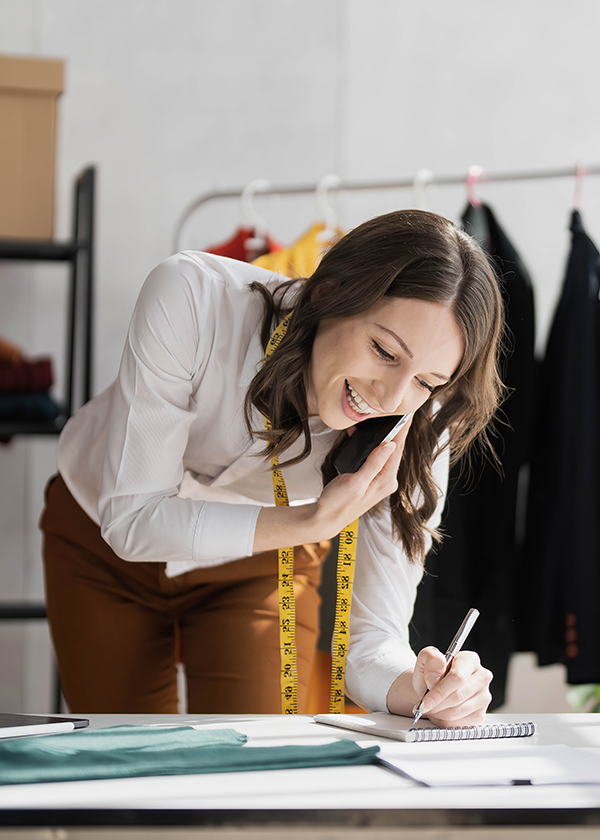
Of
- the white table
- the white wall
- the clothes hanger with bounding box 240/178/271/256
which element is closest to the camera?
the white table

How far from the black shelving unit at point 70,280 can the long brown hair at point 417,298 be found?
1015 millimetres

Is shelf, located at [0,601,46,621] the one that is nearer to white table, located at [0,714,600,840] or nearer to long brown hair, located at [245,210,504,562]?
long brown hair, located at [245,210,504,562]

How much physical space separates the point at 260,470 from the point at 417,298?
41 cm

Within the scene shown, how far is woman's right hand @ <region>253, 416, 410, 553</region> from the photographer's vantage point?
123cm

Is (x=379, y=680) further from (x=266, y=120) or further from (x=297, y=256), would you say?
(x=266, y=120)

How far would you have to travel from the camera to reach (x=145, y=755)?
809mm

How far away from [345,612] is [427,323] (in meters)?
0.51

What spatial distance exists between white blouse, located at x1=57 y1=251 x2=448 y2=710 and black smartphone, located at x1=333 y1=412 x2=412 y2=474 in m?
0.05

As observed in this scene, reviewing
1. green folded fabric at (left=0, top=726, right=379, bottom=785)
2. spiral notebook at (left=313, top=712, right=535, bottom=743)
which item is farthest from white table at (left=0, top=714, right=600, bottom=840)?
spiral notebook at (left=313, top=712, right=535, bottom=743)

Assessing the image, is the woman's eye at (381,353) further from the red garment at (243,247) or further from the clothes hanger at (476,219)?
the red garment at (243,247)

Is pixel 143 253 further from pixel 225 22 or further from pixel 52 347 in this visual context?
pixel 225 22

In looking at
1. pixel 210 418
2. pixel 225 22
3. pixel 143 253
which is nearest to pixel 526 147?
pixel 225 22

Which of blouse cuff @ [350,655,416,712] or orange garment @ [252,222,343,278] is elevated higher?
orange garment @ [252,222,343,278]

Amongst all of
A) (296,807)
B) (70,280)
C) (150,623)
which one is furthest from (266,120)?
(296,807)
